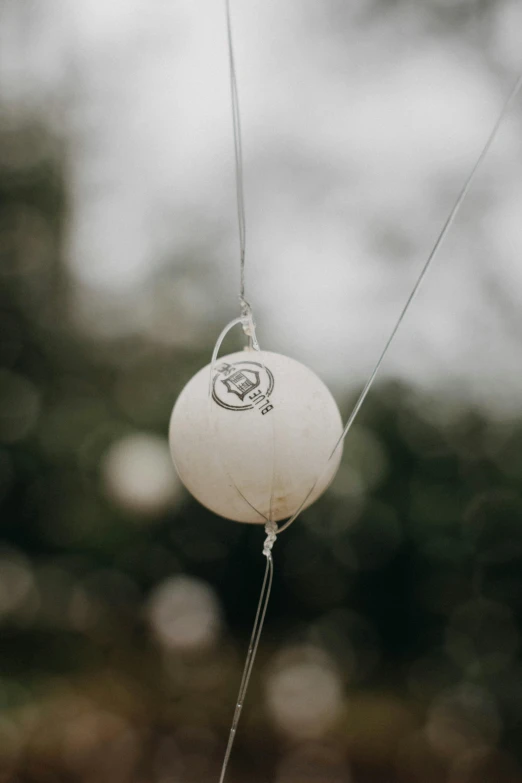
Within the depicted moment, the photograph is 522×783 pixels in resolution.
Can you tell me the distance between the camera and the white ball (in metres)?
0.98

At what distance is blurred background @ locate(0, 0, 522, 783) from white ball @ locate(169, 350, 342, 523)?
207cm

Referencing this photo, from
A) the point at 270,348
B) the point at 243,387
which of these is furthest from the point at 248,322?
the point at 270,348

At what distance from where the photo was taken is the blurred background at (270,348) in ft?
10.0

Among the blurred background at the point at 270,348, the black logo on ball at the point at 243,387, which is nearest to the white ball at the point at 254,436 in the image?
the black logo on ball at the point at 243,387

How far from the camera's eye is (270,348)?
3156 mm

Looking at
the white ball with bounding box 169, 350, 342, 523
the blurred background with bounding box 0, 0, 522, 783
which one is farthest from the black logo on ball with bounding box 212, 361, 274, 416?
the blurred background with bounding box 0, 0, 522, 783

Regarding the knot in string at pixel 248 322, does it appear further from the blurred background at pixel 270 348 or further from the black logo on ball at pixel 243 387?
the blurred background at pixel 270 348

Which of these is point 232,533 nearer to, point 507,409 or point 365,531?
point 365,531

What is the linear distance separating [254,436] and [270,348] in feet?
7.19

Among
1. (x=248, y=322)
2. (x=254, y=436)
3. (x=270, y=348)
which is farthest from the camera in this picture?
(x=270, y=348)

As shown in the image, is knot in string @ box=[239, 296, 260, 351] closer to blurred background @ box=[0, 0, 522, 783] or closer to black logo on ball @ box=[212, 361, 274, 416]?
black logo on ball @ box=[212, 361, 274, 416]

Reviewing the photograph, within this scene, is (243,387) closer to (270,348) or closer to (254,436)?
(254,436)

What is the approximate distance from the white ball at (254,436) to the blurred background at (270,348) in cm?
207

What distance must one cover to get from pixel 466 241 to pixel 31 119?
197cm
